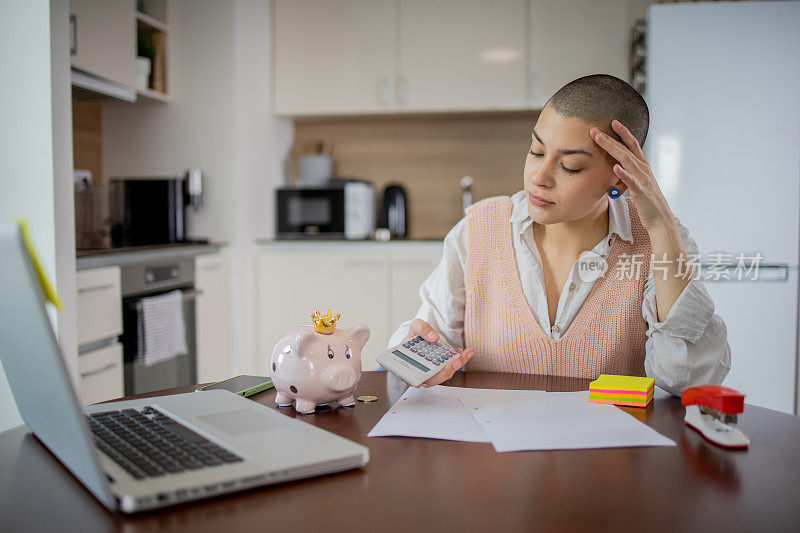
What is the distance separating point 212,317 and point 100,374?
35.3 inches

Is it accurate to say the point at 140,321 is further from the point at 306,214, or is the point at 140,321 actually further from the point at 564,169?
the point at 564,169

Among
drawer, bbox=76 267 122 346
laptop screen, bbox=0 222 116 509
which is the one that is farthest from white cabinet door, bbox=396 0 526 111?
laptop screen, bbox=0 222 116 509

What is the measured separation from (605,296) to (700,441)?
0.55 metres

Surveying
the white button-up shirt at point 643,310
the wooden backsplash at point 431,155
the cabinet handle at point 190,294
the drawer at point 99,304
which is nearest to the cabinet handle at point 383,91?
the wooden backsplash at point 431,155

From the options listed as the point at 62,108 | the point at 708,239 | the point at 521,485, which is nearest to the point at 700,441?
the point at 521,485

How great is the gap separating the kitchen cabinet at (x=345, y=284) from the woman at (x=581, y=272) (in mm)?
1918

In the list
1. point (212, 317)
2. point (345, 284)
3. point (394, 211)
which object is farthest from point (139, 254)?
point (394, 211)

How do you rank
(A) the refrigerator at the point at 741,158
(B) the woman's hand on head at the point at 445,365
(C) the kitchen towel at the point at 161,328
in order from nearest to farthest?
(B) the woman's hand on head at the point at 445,365 → (C) the kitchen towel at the point at 161,328 → (A) the refrigerator at the point at 741,158

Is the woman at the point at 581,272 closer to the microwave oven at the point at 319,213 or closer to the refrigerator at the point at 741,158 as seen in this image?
the refrigerator at the point at 741,158

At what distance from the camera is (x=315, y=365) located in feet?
3.01

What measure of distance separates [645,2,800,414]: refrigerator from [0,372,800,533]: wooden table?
7.68 feet

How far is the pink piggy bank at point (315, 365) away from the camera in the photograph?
0.92 meters

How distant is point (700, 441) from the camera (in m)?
0.83

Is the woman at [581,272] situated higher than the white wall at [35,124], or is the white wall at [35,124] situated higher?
the white wall at [35,124]
